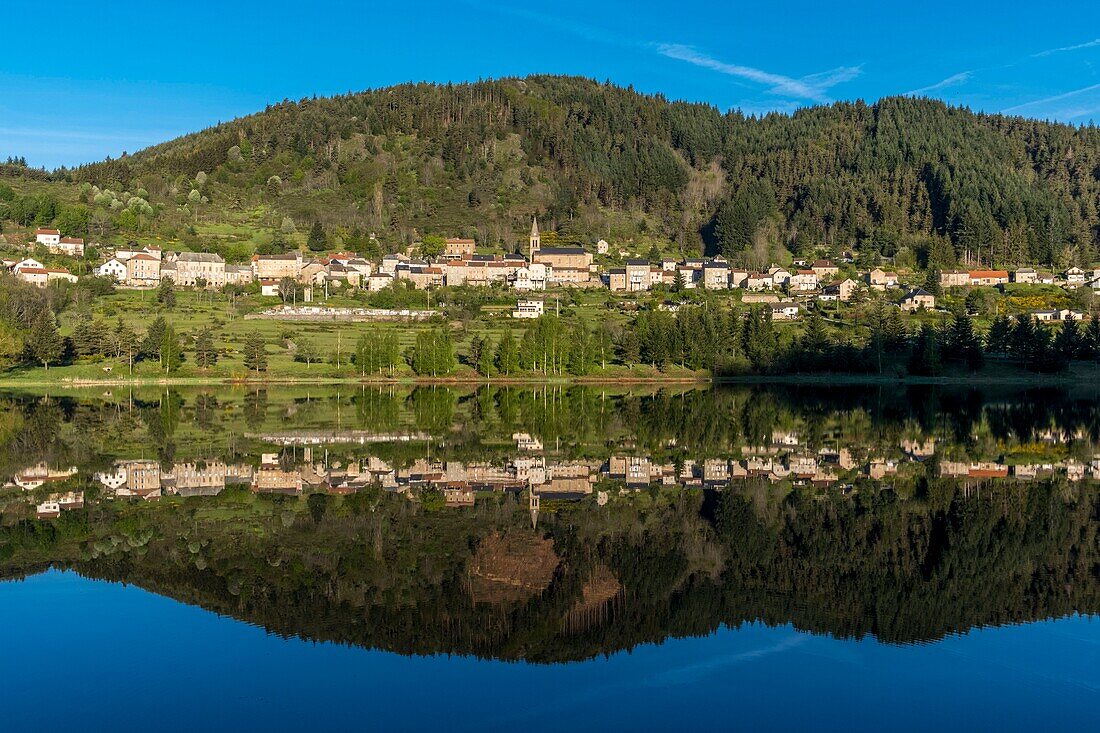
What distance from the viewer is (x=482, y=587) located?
632 inches

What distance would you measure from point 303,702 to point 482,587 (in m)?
4.75

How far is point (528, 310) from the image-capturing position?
109 metres

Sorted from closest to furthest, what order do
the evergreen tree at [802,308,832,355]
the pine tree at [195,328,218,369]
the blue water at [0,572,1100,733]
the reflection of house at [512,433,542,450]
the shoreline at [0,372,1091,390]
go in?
the blue water at [0,572,1100,733], the reflection of house at [512,433,542,450], the shoreline at [0,372,1091,390], the pine tree at [195,328,218,369], the evergreen tree at [802,308,832,355]

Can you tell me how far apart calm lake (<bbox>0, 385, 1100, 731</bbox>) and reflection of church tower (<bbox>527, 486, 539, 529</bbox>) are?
22 cm

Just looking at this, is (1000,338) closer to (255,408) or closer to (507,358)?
(507,358)

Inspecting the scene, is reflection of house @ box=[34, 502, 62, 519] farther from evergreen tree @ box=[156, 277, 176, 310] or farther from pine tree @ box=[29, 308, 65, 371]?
evergreen tree @ box=[156, 277, 176, 310]

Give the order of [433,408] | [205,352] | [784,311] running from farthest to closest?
[784,311] < [205,352] < [433,408]

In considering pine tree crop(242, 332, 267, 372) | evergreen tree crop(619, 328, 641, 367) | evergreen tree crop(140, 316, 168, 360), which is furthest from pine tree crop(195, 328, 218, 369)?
evergreen tree crop(619, 328, 641, 367)

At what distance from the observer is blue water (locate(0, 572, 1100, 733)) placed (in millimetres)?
11289

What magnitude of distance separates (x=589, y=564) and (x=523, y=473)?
11.6 meters

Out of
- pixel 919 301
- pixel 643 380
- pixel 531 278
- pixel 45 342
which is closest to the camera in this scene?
pixel 45 342

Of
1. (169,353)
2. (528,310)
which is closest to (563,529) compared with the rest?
(169,353)

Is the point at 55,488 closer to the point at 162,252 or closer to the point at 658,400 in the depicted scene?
the point at 658,400

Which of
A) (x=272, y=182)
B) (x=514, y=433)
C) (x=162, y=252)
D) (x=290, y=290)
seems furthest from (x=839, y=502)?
(x=272, y=182)
